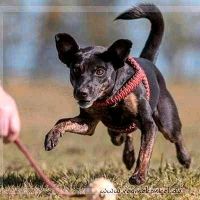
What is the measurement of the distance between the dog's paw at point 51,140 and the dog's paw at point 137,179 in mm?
668

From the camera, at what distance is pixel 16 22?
407 inches

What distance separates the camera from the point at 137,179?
5.37 m

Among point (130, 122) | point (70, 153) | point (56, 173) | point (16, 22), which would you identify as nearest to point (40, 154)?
point (70, 153)

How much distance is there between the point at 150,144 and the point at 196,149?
397 cm

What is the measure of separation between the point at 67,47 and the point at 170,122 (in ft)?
4.79

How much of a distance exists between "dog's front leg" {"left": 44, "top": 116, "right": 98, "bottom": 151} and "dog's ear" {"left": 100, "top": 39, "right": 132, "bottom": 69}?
586 mm

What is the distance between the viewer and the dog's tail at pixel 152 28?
261 inches

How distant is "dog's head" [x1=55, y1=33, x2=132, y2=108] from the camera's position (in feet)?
17.6

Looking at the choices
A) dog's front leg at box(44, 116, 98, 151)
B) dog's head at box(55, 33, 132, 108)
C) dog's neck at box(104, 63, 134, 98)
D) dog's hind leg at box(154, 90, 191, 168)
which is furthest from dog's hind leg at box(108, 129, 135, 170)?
dog's head at box(55, 33, 132, 108)

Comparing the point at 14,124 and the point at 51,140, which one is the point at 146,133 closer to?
the point at 51,140

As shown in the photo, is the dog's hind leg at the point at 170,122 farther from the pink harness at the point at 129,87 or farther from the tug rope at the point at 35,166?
the tug rope at the point at 35,166

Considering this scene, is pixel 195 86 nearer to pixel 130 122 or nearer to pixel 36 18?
pixel 36 18

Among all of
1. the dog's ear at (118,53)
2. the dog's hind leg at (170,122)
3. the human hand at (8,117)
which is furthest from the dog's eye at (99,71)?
the human hand at (8,117)

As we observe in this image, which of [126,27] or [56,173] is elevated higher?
[126,27]
